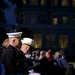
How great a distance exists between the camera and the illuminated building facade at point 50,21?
77375mm

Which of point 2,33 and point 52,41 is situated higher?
point 2,33

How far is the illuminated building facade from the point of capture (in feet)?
254

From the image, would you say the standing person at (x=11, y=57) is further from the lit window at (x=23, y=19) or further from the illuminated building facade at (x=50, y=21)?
the lit window at (x=23, y=19)

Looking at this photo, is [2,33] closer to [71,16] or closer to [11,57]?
[11,57]

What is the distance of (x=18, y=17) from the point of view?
77938mm

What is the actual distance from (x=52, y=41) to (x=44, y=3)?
632 cm

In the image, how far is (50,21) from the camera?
77.9 m

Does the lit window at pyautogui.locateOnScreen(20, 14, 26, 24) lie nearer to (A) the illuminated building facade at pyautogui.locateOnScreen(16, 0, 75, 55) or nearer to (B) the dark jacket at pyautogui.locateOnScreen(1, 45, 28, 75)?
(A) the illuminated building facade at pyautogui.locateOnScreen(16, 0, 75, 55)

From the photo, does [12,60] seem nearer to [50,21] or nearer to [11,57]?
[11,57]

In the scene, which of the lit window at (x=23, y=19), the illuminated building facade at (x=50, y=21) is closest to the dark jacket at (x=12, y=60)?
the illuminated building facade at (x=50, y=21)

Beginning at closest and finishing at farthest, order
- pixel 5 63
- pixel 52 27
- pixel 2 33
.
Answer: pixel 5 63 → pixel 2 33 → pixel 52 27

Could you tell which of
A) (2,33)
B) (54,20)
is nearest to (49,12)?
(54,20)

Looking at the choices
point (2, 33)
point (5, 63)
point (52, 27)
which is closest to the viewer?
point (5, 63)

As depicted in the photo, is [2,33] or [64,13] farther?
[64,13]
